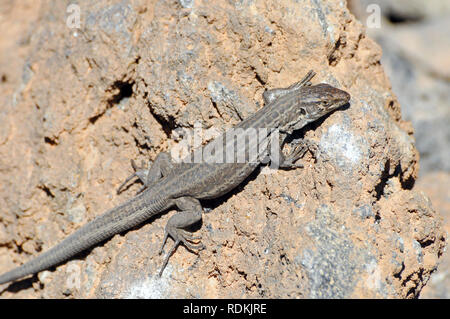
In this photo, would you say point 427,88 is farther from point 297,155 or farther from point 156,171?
point 156,171

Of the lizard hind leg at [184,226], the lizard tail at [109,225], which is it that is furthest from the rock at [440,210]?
the lizard tail at [109,225]

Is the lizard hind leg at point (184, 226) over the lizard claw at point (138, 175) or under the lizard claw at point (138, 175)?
under

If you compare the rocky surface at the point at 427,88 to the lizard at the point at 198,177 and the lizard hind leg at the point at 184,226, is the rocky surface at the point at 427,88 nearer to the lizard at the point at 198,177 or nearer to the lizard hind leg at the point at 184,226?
the lizard at the point at 198,177

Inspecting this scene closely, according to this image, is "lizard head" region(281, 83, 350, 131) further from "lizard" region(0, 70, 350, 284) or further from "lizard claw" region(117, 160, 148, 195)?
"lizard claw" region(117, 160, 148, 195)

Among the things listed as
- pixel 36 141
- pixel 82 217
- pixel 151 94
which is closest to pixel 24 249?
pixel 82 217

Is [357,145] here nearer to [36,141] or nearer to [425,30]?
[36,141]

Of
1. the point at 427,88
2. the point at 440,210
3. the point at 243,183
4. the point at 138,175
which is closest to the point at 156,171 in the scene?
the point at 138,175

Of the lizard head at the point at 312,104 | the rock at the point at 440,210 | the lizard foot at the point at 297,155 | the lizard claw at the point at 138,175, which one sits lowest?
the rock at the point at 440,210
